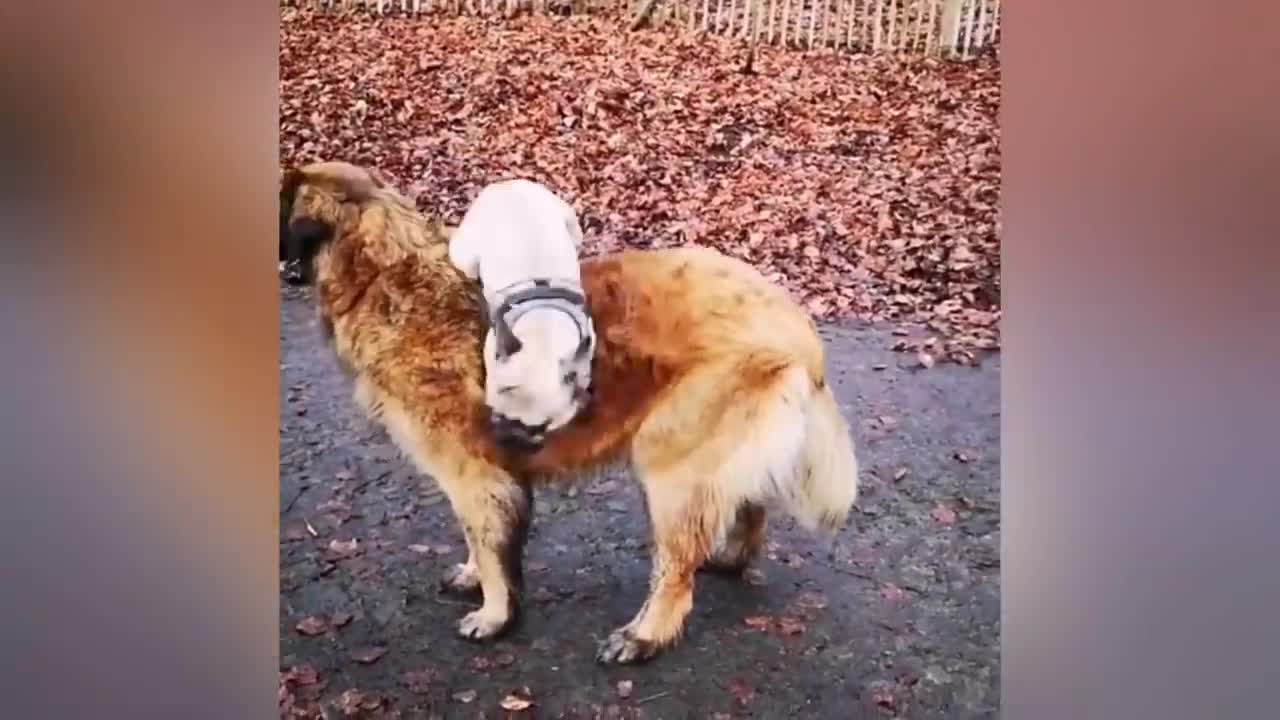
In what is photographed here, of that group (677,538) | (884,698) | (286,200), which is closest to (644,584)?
(677,538)

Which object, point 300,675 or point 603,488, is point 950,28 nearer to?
point 603,488

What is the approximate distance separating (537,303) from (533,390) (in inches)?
5.8

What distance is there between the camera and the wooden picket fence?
1702 millimetres

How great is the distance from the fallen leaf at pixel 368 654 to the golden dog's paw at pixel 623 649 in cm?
35

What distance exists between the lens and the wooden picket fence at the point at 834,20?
5.58ft

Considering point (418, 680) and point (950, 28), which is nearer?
point (418, 680)

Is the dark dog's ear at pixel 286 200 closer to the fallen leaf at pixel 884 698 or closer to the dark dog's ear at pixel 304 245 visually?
the dark dog's ear at pixel 304 245

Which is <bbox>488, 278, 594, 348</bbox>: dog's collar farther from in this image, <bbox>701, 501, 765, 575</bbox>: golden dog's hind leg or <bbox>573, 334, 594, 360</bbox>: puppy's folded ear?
<bbox>701, 501, 765, 575</bbox>: golden dog's hind leg

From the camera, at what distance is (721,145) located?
66.9 inches

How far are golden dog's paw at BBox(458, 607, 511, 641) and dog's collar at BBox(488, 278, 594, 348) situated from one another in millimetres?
481
